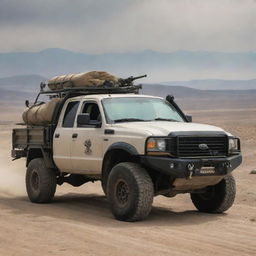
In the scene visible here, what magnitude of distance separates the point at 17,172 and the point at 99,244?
12.7 m

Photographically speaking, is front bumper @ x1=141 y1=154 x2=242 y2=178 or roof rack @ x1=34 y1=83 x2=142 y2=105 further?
roof rack @ x1=34 y1=83 x2=142 y2=105

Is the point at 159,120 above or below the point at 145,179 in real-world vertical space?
above

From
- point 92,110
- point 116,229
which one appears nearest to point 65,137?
point 92,110

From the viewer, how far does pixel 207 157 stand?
1034 cm

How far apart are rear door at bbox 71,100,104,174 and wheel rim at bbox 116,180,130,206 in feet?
2.37

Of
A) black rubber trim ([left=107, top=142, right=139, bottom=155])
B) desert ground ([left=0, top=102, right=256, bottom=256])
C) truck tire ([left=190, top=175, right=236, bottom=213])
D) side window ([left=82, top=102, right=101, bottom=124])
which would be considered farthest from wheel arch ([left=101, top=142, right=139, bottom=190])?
truck tire ([left=190, top=175, right=236, bottom=213])

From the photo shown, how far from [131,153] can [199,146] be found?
3.39 ft

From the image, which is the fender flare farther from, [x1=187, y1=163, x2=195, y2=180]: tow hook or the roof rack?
the roof rack

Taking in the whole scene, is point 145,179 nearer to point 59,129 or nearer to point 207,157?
point 207,157

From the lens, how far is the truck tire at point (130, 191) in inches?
396

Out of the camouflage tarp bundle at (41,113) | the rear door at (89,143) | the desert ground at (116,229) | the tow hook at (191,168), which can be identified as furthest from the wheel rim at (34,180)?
the tow hook at (191,168)

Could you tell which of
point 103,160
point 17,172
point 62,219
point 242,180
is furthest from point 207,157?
point 17,172

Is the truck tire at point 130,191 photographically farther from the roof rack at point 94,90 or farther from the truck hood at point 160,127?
the roof rack at point 94,90

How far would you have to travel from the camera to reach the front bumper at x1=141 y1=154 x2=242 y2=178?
9.98 m
